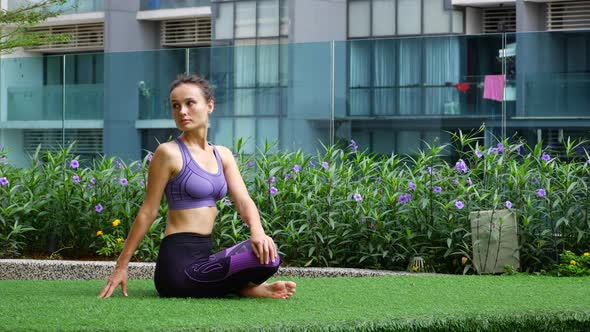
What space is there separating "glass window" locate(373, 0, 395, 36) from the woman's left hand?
21237 millimetres

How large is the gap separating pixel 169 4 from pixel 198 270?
24017mm

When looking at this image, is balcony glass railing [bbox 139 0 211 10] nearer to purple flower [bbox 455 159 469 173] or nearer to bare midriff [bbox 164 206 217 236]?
purple flower [bbox 455 159 469 173]

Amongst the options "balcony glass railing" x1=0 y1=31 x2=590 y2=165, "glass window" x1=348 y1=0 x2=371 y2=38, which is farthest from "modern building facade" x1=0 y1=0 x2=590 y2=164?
"glass window" x1=348 y1=0 x2=371 y2=38

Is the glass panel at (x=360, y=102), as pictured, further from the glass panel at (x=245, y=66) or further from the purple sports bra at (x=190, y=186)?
the purple sports bra at (x=190, y=186)

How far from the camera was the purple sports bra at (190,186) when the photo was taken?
6160 mm

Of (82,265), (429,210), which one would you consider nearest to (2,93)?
(82,265)

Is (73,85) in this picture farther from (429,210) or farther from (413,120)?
(429,210)

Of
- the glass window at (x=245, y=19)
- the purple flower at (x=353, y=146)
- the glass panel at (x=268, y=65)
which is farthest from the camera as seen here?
the glass window at (x=245, y=19)

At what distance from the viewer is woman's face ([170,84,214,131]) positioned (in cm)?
620

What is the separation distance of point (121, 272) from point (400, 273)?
2.76 metres

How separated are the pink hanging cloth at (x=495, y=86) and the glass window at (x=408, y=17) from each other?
1649 centimetres

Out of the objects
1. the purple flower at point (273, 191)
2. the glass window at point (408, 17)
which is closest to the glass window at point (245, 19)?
the glass window at point (408, 17)

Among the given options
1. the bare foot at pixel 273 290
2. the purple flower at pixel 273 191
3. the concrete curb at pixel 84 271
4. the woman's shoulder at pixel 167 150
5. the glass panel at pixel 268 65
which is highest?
the glass panel at pixel 268 65

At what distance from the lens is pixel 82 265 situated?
28.7 feet
